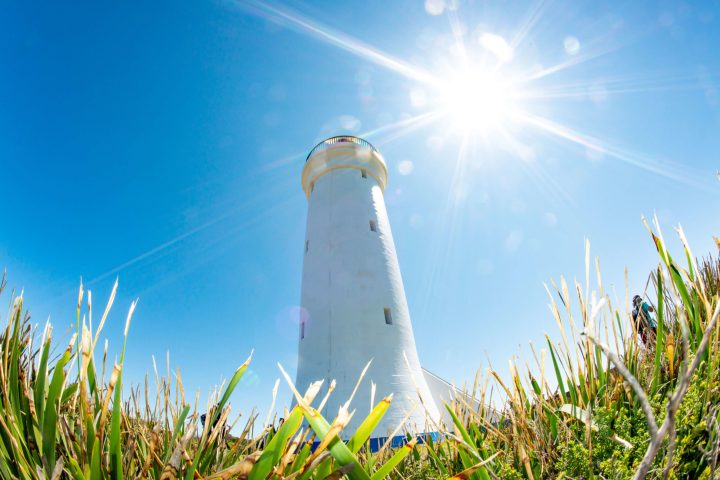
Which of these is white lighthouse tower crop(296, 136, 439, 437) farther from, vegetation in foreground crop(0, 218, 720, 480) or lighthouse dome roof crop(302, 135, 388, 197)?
vegetation in foreground crop(0, 218, 720, 480)

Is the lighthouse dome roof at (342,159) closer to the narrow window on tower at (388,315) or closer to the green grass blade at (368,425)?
the narrow window on tower at (388,315)

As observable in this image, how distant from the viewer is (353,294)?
8461mm

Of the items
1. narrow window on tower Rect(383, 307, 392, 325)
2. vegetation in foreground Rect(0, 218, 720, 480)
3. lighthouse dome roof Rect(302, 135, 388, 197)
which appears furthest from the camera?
lighthouse dome roof Rect(302, 135, 388, 197)

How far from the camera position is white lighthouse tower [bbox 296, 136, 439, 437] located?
731 cm

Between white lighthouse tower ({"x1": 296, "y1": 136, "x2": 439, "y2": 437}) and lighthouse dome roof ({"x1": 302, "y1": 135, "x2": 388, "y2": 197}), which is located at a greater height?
lighthouse dome roof ({"x1": 302, "y1": 135, "x2": 388, "y2": 197})

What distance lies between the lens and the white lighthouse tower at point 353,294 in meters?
7.31

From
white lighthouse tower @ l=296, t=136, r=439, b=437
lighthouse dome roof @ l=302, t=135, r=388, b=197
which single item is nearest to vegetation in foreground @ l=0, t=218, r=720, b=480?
white lighthouse tower @ l=296, t=136, r=439, b=437

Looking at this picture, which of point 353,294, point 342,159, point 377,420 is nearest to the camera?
point 377,420

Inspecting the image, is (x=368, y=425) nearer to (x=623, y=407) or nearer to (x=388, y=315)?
(x=623, y=407)

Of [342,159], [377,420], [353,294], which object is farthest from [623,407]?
[342,159]

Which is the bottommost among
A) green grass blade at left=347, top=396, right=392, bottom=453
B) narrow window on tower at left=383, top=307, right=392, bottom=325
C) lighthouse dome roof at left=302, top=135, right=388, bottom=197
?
green grass blade at left=347, top=396, right=392, bottom=453

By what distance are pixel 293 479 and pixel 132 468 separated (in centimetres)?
46

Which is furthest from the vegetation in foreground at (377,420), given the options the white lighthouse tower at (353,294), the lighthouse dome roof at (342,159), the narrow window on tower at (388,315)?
the lighthouse dome roof at (342,159)

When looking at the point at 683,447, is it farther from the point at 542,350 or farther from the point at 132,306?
the point at 132,306
